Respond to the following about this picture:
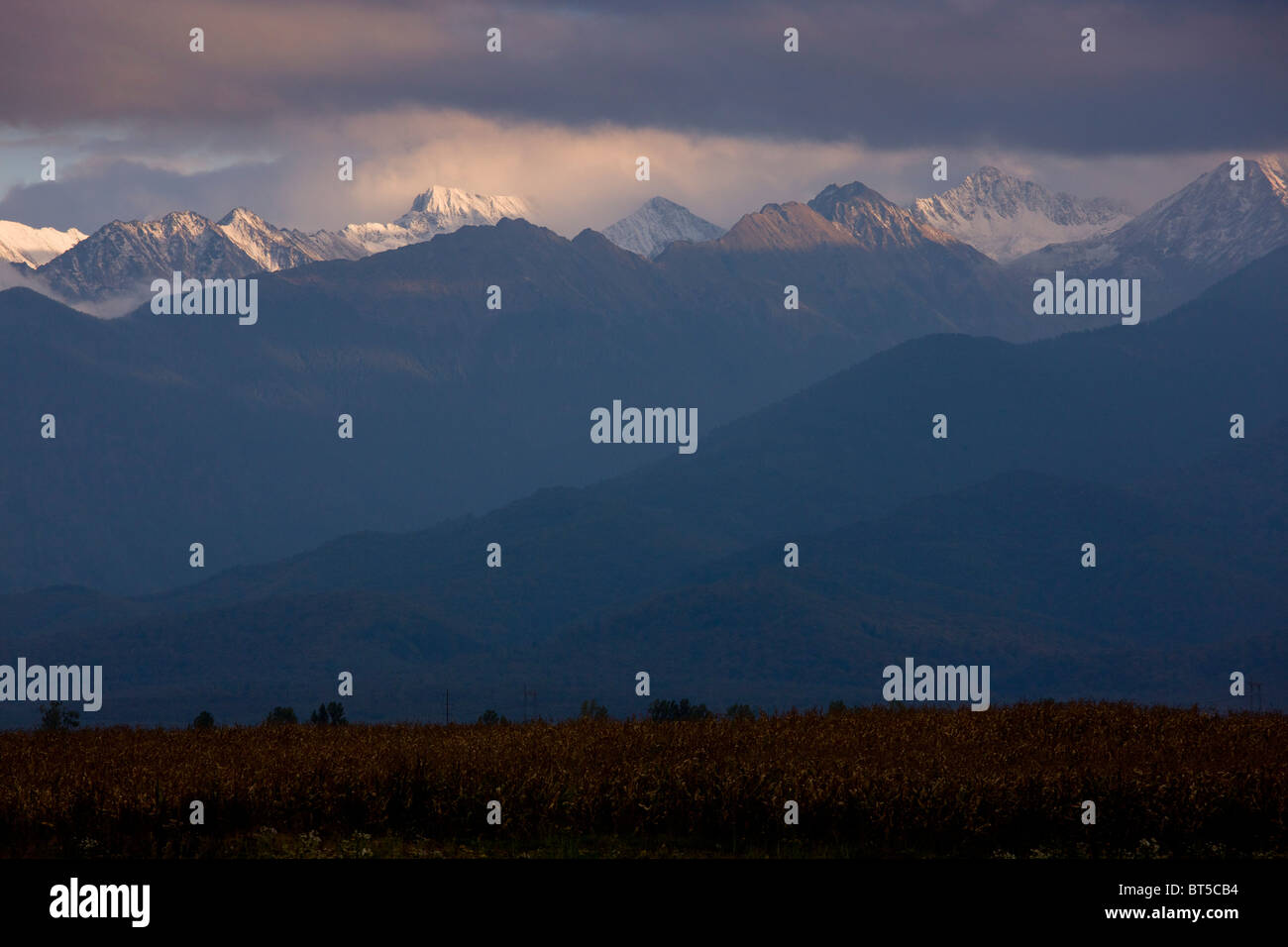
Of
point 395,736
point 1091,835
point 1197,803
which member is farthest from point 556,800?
point 1197,803

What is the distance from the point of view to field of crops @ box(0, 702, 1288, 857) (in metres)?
30.5

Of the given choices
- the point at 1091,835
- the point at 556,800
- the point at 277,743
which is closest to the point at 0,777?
the point at 277,743

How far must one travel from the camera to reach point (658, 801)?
32.3 m

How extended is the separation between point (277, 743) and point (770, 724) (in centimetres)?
1346

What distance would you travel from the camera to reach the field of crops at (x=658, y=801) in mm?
30453
